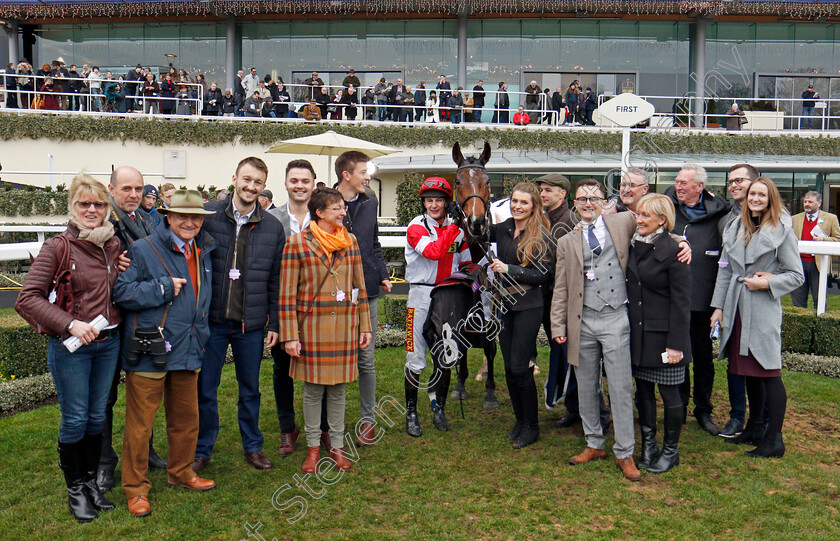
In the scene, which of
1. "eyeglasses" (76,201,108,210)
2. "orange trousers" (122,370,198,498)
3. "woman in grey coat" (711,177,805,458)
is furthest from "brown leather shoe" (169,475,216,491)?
"woman in grey coat" (711,177,805,458)

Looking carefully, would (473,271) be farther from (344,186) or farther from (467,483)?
(467,483)

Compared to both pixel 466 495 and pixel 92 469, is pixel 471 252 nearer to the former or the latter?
pixel 466 495

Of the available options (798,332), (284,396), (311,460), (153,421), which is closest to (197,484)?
(153,421)

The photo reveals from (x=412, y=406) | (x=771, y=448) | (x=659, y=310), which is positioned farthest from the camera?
(x=412, y=406)

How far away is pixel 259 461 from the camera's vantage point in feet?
15.3

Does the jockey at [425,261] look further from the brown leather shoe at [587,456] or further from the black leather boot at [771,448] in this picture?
the black leather boot at [771,448]

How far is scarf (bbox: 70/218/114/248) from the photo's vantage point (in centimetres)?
369

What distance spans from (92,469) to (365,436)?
195cm

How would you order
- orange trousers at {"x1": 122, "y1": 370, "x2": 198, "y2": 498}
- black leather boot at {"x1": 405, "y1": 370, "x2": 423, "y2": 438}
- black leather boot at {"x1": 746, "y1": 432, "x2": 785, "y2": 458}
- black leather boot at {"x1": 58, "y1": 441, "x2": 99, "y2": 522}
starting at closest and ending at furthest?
black leather boot at {"x1": 58, "y1": 441, "x2": 99, "y2": 522}, orange trousers at {"x1": 122, "y1": 370, "x2": 198, "y2": 498}, black leather boot at {"x1": 746, "y1": 432, "x2": 785, "y2": 458}, black leather boot at {"x1": 405, "y1": 370, "x2": 423, "y2": 438}

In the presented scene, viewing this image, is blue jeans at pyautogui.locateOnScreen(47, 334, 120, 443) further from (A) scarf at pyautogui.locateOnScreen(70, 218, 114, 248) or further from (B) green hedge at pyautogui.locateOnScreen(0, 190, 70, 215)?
(B) green hedge at pyautogui.locateOnScreen(0, 190, 70, 215)

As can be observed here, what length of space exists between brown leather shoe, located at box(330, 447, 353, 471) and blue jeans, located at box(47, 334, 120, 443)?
152 centimetres

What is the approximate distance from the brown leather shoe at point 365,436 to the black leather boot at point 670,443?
2.06 metres

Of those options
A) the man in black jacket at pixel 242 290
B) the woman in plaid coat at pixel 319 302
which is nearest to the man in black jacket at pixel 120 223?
the man in black jacket at pixel 242 290

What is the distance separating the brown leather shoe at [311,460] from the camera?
14.9 feet
